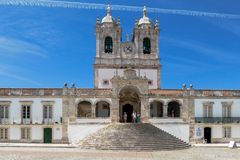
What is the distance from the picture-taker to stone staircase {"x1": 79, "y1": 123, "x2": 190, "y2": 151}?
3603 centimetres

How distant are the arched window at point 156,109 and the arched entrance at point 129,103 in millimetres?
1678

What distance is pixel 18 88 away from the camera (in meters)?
43.5

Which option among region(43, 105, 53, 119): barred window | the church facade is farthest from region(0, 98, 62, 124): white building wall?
region(43, 105, 53, 119): barred window

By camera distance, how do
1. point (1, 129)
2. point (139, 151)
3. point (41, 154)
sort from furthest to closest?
point (1, 129) → point (139, 151) → point (41, 154)

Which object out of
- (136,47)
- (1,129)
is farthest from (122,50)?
(1,129)

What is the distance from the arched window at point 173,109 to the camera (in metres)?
46.8

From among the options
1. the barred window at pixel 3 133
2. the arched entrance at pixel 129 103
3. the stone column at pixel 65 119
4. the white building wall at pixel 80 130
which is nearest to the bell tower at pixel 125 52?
the arched entrance at pixel 129 103

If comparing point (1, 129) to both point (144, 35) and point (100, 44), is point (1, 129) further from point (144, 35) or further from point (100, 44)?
point (144, 35)

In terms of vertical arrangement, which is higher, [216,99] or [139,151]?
[216,99]

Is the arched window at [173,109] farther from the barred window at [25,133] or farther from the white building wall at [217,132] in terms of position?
the barred window at [25,133]

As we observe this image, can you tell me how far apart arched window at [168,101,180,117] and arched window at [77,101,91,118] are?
366 inches

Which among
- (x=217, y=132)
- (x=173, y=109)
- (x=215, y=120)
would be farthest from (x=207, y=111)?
(x=173, y=109)

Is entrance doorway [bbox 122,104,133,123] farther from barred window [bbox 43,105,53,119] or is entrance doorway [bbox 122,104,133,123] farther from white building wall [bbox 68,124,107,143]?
barred window [bbox 43,105,53,119]

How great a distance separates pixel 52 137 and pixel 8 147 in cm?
610
